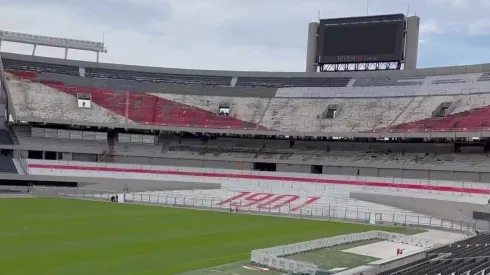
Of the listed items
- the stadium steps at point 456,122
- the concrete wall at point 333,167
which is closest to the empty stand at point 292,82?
the concrete wall at point 333,167

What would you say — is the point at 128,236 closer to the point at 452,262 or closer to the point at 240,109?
the point at 452,262

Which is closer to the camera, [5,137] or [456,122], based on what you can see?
[456,122]

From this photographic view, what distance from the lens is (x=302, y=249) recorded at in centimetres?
2109

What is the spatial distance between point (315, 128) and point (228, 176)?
9591mm

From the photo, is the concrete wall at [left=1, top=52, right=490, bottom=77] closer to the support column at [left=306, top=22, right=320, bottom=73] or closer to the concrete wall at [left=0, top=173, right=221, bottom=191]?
the support column at [left=306, top=22, right=320, bottom=73]

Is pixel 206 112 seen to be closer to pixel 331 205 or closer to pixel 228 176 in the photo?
pixel 228 176

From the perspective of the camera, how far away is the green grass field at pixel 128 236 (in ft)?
58.5

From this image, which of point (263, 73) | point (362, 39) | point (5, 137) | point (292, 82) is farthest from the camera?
point (263, 73)

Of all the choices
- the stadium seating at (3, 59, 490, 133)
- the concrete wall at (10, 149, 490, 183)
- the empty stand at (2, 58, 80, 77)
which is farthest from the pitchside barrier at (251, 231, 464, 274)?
the empty stand at (2, 58, 80, 77)

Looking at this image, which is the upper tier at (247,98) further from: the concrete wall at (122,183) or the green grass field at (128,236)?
the green grass field at (128,236)

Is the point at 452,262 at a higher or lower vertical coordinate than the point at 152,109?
lower

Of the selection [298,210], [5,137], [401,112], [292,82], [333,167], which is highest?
[292,82]

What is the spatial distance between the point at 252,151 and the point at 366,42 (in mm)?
15645

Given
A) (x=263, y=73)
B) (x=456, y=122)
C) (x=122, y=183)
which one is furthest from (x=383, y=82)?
(x=122, y=183)
